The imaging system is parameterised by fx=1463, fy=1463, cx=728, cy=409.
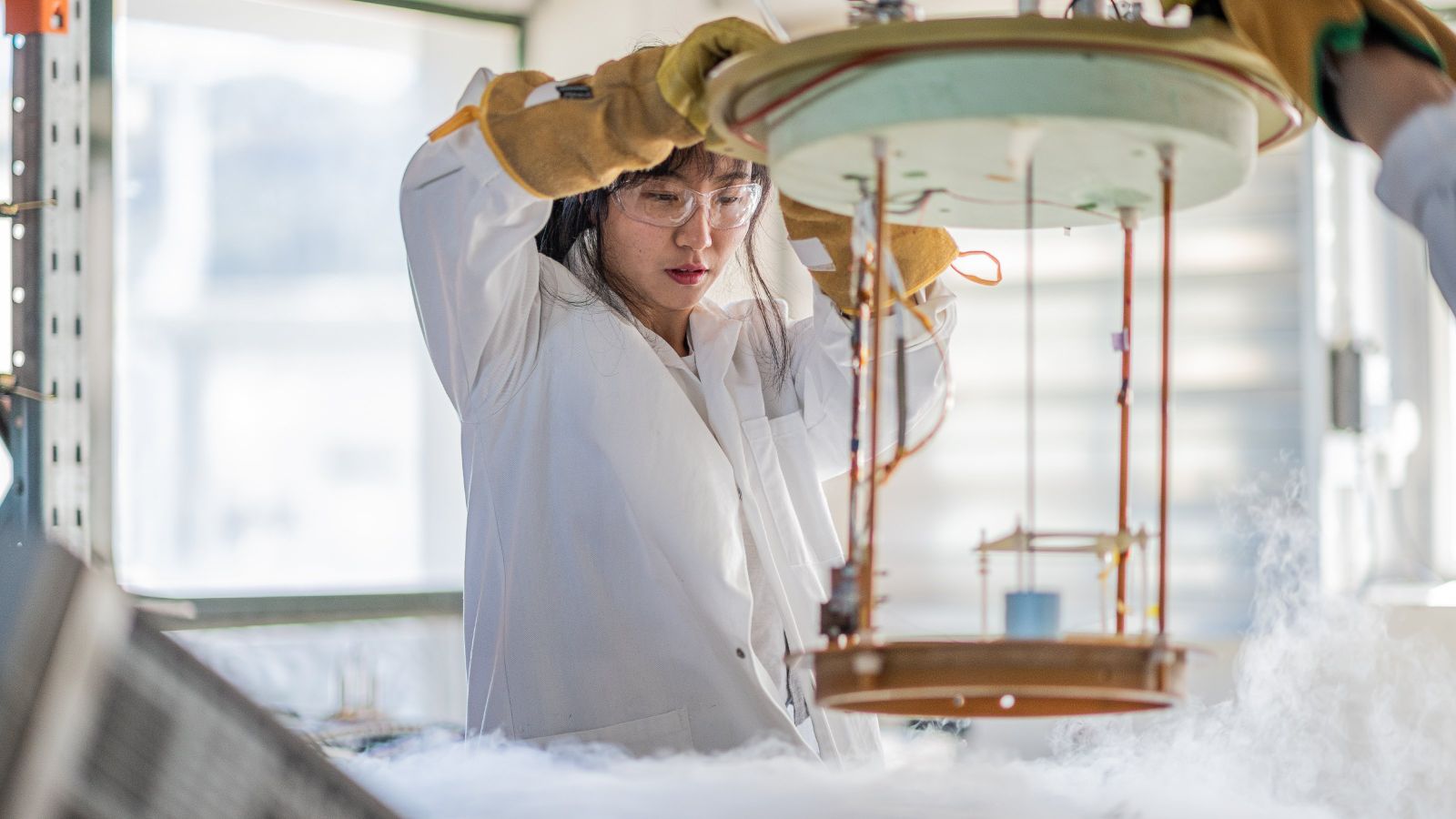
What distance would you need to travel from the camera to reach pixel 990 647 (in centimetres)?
75

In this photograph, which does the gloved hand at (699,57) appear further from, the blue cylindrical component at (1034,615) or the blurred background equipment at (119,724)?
the blurred background equipment at (119,724)

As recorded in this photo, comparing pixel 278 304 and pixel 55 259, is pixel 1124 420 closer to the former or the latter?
pixel 55 259

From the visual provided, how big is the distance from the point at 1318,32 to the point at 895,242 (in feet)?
1.80

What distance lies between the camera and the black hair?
151 centimetres

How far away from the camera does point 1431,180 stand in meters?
0.76

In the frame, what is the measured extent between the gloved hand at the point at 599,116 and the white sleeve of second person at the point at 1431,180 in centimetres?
40

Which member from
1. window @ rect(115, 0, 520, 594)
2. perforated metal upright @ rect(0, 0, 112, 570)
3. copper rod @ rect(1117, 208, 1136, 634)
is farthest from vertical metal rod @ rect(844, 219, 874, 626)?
window @ rect(115, 0, 520, 594)

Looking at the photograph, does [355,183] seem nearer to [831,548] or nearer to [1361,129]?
[831,548]

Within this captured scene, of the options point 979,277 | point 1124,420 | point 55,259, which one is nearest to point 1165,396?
point 1124,420

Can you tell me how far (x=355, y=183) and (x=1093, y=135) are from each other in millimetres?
2566

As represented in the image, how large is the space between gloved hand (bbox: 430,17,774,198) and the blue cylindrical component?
407 millimetres

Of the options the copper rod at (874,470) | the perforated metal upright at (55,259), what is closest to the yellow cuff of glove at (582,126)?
the copper rod at (874,470)

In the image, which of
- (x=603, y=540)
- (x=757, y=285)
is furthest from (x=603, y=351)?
(x=757, y=285)

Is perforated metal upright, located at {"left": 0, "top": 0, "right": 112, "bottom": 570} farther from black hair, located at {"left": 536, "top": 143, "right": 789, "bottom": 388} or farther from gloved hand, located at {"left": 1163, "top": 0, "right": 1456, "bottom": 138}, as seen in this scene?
gloved hand, located at {"left": 1163, "top": 0, "right": 1456, "bottom": 138}
